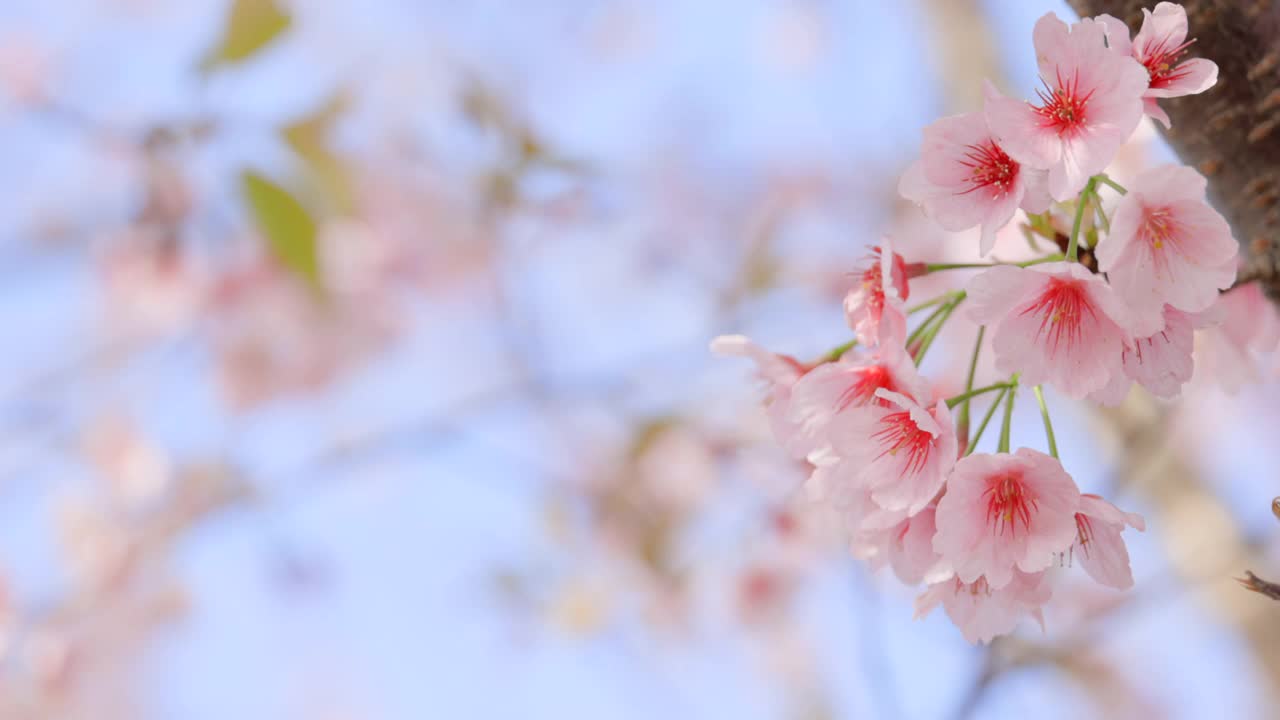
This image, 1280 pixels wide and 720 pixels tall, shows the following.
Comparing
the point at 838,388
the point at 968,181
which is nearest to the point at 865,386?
the point at 838,388

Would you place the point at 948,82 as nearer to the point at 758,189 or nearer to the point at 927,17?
the point at 927,17

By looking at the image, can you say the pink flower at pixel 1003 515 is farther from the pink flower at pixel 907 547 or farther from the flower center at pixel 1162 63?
the flower center at pixel 1162 63

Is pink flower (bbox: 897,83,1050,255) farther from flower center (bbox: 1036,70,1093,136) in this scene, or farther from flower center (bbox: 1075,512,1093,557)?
flower center (bbox: 1075,512,1093,557)

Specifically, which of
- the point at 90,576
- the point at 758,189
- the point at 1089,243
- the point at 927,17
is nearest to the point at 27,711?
the point at 90,576

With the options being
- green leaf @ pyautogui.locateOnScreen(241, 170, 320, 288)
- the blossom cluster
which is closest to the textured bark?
the blossom cluster

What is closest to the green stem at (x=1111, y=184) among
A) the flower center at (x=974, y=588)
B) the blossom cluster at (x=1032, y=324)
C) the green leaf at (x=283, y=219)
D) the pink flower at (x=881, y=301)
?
the blossom cluster at (x=1032, y=324)
